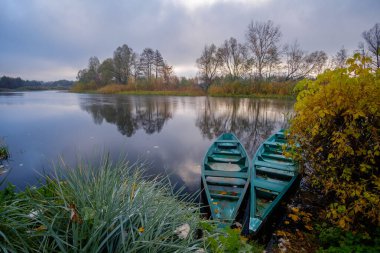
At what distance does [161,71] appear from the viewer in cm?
3741

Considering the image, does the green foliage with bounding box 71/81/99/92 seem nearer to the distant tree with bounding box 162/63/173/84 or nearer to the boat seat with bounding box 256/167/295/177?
the distant tree with bounding box 162/63/173/84

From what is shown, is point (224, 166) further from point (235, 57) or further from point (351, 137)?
point (235, 57)

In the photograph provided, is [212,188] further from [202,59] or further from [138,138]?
[202,59]

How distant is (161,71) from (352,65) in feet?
123

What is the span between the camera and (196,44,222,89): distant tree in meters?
31.4

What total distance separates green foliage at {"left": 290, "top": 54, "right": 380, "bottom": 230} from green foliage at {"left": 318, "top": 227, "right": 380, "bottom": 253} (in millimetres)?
94

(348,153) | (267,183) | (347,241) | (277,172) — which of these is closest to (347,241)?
(347,241)

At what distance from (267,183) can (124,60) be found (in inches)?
1557

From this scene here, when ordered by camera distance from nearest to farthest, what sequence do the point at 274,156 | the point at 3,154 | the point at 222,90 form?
the point at 274,156, the point at 3,154, the point at 222,90

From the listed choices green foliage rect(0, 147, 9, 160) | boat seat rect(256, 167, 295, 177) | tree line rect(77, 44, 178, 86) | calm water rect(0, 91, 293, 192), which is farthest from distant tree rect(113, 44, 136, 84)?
boat seat rect(256, 167, 295, 177)

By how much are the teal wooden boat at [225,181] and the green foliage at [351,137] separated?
1.11 metres

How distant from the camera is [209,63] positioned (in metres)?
32.1

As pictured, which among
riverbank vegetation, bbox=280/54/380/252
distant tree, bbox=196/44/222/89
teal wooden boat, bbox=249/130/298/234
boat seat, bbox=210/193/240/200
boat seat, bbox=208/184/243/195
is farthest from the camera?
distant tree, bbox=196/44/222/89

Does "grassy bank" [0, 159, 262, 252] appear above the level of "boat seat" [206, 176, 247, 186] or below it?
above
